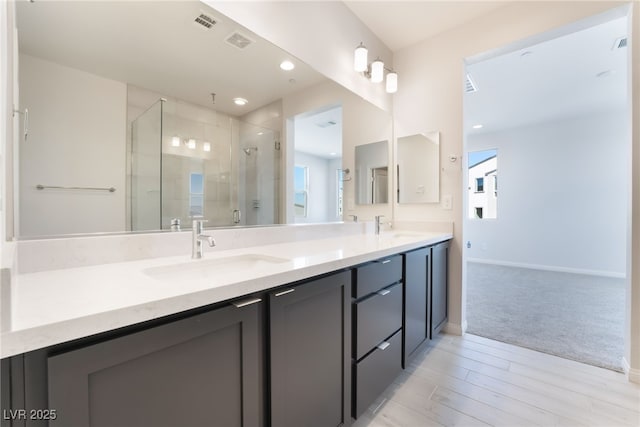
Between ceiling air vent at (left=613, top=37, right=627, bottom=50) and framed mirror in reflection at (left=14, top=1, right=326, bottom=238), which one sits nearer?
framed mirror in reflection at (left=14, top=1, right=326, bottom=238)

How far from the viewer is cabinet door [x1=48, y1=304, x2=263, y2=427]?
0.50 metres

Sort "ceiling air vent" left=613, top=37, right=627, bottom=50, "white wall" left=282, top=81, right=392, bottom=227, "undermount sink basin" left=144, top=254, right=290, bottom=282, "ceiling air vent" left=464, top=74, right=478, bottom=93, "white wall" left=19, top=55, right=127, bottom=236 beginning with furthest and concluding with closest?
1. "ceiling air vent" left=464, top=74, right=478, bottom=93
2. "ceiling air vent" left=613, top=37, right=627, bottom=50
3. "white wall" left=282, top=81, right=392, bottom=227
4. "undermount sink basin" left=144, top=254, right=290, bottom=282
5. "white wall" left=19, top=55, right=127, bottom=236

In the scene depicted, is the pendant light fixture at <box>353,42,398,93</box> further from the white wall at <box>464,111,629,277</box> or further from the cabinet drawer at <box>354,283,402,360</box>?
the white wall at <box>464,111,629,277</box>

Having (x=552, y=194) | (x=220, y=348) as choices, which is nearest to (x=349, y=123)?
(x=220, y=348)

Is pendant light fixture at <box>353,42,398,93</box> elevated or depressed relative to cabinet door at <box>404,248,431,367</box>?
elevated

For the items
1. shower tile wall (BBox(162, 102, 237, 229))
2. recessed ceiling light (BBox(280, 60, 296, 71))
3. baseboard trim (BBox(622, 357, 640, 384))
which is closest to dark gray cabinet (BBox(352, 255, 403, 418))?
shower tile wall (BBox(162, 102, 237, 229))

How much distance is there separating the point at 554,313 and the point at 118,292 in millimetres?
3634

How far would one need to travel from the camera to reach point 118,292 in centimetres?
64

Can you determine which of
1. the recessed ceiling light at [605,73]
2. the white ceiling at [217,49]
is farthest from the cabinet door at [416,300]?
the recessed ceiling light at [605,73]

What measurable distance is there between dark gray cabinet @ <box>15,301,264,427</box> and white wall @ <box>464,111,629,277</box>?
226 inches

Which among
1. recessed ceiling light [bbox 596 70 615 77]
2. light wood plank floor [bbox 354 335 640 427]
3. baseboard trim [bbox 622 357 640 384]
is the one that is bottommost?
light wood plank floor [bbox 354 335 640 427]

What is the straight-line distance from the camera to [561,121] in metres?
4.55

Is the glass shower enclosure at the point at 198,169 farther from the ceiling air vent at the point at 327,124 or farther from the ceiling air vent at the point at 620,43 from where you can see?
the ceiling air vent at the point at 620,43

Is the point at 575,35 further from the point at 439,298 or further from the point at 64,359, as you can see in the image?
the point at 64,359
